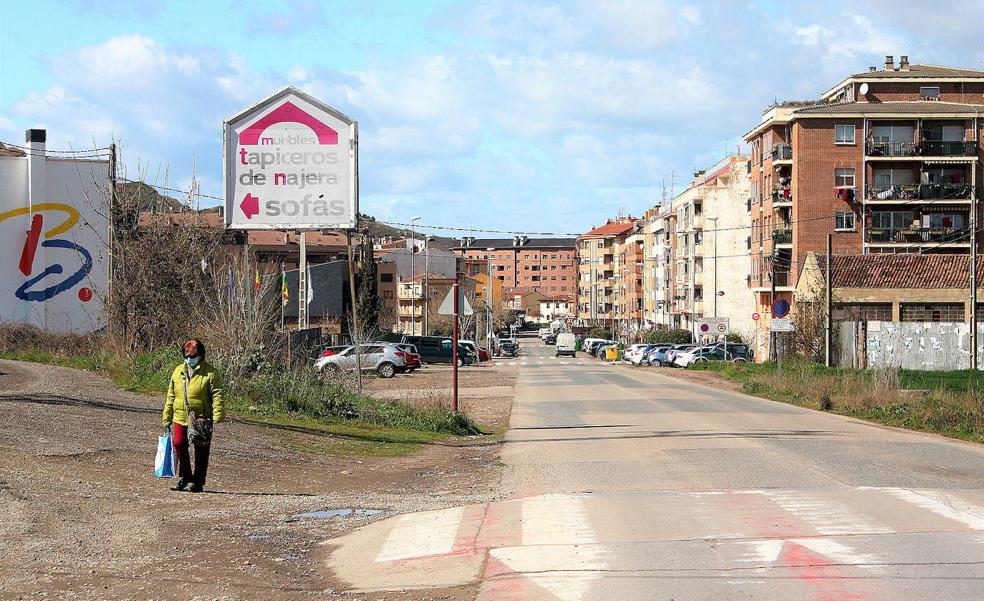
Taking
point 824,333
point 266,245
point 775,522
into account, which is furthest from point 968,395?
point 266,245

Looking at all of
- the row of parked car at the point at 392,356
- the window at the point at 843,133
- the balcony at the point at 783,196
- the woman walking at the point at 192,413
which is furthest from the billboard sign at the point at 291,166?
the window at the point at 843,133

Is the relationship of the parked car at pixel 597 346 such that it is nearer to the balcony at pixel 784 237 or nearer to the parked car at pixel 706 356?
the balcony at pixel 784 237

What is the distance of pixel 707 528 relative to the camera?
30.8 feet

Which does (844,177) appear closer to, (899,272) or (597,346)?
(899,272)

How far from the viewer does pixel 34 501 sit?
966cm

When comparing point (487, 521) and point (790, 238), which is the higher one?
point (790, 238)

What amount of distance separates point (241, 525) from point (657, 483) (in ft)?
17.6

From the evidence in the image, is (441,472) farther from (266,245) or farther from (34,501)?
(266,245)

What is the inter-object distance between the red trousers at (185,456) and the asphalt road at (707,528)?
2.59 m

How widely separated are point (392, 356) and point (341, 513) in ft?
123

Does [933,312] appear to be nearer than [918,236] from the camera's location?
Yes

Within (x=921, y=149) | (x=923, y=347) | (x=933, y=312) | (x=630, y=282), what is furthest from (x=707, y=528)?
(x=630, y=282)

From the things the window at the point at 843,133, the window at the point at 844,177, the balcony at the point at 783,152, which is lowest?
the window at the point at 844,177

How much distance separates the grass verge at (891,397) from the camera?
69.9ft
